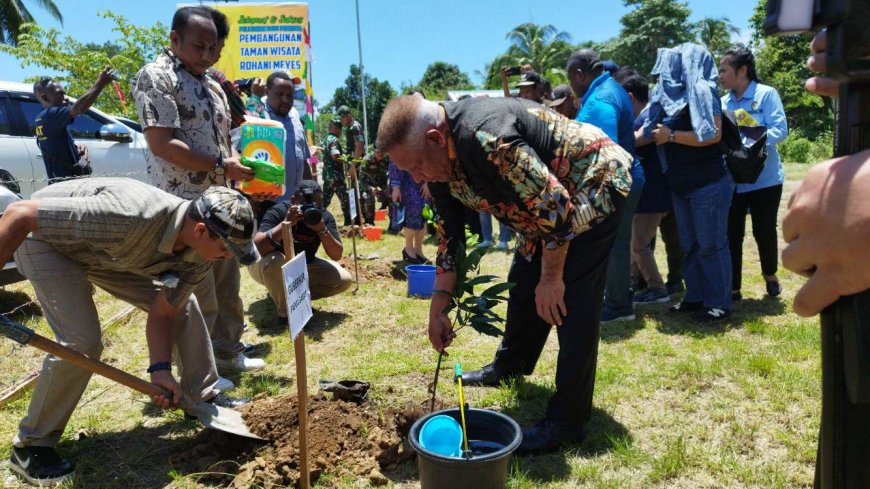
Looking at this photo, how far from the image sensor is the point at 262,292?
6.01 meters

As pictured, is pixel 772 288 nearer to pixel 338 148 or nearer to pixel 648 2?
pixel 338 148

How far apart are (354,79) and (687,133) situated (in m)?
48.0

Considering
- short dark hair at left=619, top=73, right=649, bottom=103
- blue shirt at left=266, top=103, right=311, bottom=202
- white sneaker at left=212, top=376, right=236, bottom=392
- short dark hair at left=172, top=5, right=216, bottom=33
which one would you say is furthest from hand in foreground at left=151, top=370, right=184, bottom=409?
short dark hair at left=619, top=73, right=649, bottom=103

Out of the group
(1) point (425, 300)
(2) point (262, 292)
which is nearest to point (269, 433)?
(1) point (425, 300)

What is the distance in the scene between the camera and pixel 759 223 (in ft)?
16.1

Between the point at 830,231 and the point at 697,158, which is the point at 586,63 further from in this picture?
the point at 830,231

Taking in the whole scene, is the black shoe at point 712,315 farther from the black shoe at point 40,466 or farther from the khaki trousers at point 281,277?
the black shoe at point 40,466

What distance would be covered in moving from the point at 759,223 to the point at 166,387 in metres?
4.72

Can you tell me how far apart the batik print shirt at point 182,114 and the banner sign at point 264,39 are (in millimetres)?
7127

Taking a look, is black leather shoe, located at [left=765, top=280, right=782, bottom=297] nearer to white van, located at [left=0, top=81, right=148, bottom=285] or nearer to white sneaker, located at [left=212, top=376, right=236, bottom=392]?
white sneaker, located at [left=212, top=376, right=236, bottom=392]

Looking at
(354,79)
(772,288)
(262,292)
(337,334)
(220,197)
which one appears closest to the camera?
(220,197)

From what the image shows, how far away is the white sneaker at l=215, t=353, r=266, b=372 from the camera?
12.9 ft

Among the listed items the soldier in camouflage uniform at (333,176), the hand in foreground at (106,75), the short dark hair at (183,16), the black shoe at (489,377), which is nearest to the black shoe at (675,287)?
the black shoe at (489,377)

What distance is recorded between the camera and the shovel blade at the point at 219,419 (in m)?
2.69
